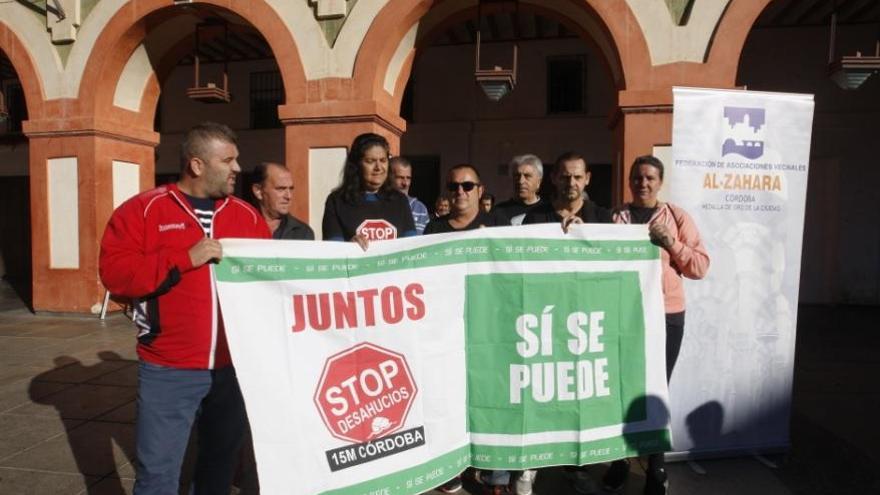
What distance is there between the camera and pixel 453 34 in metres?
12.0

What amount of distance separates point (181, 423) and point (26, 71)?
30.0 ft

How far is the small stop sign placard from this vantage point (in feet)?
10.4

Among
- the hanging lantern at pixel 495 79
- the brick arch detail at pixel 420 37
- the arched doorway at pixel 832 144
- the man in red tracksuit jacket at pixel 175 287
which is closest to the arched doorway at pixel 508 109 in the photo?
the arched doorway at pixel 832 144

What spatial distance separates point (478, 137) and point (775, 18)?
6.13 meters

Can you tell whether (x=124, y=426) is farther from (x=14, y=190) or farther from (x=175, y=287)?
(x=14, y=190)

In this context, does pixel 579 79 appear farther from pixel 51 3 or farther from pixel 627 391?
pixel 627 391

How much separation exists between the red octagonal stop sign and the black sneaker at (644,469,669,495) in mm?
1536

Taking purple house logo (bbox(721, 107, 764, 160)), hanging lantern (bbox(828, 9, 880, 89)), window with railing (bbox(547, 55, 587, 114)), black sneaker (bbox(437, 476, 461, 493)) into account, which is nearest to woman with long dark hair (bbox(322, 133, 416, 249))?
black sneaker (bbox(437, 476, 461, 493))

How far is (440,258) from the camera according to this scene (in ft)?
8.82

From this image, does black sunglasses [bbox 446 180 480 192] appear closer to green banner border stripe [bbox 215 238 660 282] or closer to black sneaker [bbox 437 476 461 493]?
green banner border stripe [bbox 215 238 660 282]

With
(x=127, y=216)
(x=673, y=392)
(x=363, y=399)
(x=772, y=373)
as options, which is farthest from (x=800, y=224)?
(x=127, y=216)

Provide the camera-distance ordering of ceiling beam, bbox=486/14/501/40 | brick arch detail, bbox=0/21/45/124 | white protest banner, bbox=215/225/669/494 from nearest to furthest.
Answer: white protest banner, bbox=215/225/669/494, brick arch detail, bbox=0/21/45/124, ceiling beam, bbox=486/14/501/40

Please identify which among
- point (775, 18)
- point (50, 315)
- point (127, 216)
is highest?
point (775, 18)

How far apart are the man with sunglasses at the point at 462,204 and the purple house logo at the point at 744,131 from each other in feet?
5.31
